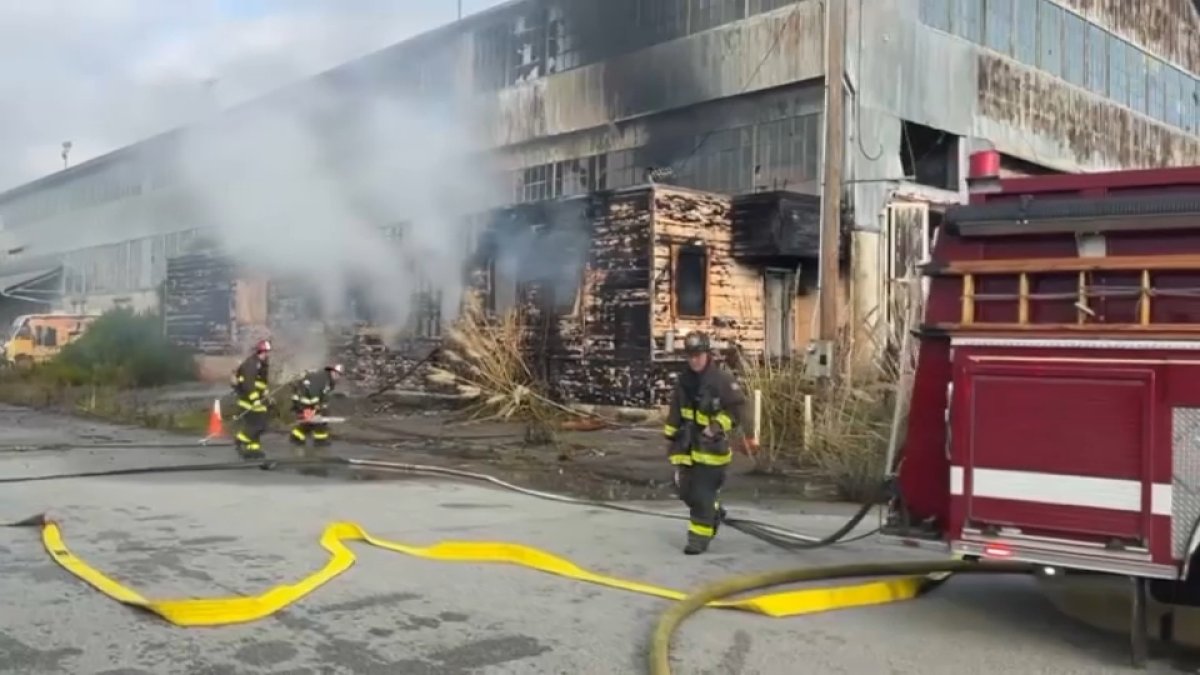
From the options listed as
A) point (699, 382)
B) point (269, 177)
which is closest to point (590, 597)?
point (699, 382)

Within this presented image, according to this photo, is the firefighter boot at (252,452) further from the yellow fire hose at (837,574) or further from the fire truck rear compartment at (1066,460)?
the fire truck rear compartment at (1066,460)

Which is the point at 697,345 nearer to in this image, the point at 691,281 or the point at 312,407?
the point at 312,407

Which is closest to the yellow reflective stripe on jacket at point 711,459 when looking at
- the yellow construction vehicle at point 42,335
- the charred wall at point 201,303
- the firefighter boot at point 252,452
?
the firefighter boot at point 252,452

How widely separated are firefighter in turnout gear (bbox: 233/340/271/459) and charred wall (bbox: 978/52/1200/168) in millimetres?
16684

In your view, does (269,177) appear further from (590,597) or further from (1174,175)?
(1174,175)

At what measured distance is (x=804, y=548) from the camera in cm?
842

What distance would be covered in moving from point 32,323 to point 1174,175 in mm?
37132

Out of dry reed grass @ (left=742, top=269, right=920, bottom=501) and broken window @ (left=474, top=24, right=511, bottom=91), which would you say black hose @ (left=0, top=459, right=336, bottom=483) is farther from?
broken window @ (left=474, top=24, right=511, bottom=91)

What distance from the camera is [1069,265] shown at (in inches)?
224

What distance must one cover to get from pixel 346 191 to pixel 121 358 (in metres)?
11.4

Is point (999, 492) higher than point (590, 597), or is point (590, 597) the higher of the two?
point (999, 492)

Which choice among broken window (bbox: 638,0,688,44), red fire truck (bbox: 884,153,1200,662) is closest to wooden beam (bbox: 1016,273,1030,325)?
red fire truck (bbox: 884,153,1200,662)

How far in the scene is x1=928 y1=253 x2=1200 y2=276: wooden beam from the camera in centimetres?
543

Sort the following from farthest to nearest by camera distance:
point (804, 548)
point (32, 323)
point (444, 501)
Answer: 1. point (32, 323)
2. point (444, 501)
3. point (804, 548)
